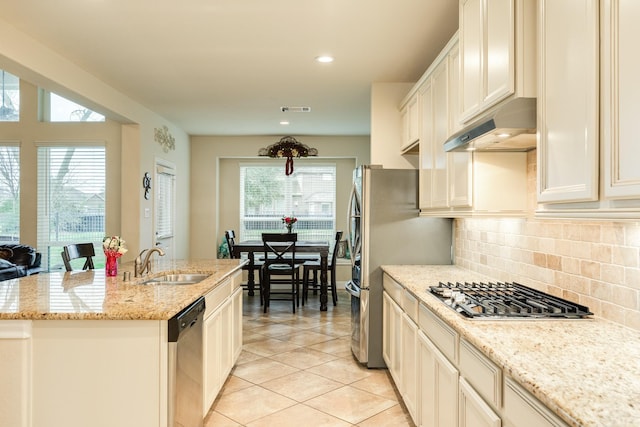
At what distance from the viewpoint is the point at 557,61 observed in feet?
5.00

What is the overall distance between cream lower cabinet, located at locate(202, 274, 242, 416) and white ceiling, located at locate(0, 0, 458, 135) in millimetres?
1817

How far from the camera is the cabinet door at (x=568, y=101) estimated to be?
1.31 metres

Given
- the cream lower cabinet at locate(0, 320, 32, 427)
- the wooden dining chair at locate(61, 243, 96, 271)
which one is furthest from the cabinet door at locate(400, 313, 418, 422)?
the wooden dining chair at locate(61, 243, 96, 271)

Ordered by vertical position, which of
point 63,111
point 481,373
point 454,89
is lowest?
point 481,373

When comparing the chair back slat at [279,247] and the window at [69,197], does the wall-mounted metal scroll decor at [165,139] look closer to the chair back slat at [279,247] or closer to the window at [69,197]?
the window at [69,197]

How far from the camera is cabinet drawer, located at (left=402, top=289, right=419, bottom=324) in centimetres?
250

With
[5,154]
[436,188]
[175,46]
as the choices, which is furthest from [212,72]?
[5,154]

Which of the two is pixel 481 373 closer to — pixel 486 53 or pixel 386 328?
pixel 486 53

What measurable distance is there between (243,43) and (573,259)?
268 centimetres

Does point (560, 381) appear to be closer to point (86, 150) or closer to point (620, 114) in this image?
point (620, 114)

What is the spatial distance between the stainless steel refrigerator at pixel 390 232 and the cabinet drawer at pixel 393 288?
149mm

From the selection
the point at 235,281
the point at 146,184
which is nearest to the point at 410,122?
the point at 235,281

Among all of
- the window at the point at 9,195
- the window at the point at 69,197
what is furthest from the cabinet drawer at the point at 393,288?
the window at the point at 9,195

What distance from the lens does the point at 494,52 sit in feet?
6.35
